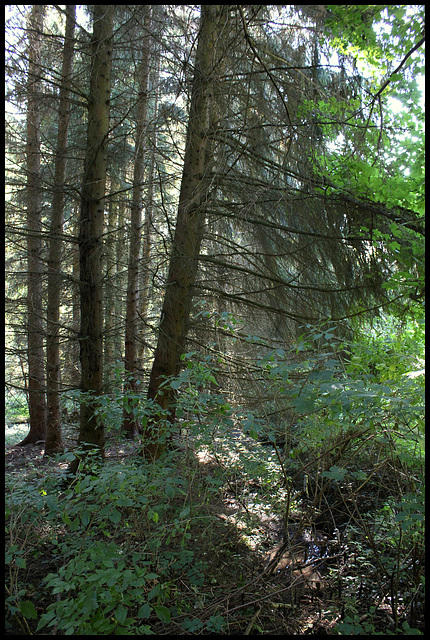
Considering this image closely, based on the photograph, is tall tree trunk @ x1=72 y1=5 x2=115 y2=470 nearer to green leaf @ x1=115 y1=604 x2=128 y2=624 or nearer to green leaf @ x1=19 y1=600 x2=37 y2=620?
green leaf @ x1=19 y1=600 x2=37 y2=620

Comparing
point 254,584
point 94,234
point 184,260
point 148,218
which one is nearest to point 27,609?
point 254,584

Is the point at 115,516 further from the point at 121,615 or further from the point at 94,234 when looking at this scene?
the point at 94,234

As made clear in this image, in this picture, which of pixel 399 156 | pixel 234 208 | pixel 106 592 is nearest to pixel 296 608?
pixel 106 592

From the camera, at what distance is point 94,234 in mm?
5344

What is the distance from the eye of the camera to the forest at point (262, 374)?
2859 mm

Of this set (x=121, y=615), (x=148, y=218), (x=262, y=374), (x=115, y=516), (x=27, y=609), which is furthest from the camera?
(x=148, y=218)

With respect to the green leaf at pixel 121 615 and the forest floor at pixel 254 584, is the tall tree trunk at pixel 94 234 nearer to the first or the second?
the forest floor at pixel 254 584

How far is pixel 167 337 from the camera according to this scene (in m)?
5.38

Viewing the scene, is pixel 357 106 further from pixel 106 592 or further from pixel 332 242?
pixel 106 592

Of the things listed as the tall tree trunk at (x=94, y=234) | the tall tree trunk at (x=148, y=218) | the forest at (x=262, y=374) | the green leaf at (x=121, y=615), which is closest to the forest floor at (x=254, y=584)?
the forest at (x=262, y=374)

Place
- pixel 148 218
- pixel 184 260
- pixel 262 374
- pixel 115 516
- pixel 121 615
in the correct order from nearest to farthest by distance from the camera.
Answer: pixel 121 615 → pixel 115 516 → pixel 262 374 → pixel 184 260 → pixel 148 218

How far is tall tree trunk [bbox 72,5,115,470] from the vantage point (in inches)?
208

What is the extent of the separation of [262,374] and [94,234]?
296 centimetres

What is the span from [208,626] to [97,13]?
6843mm
